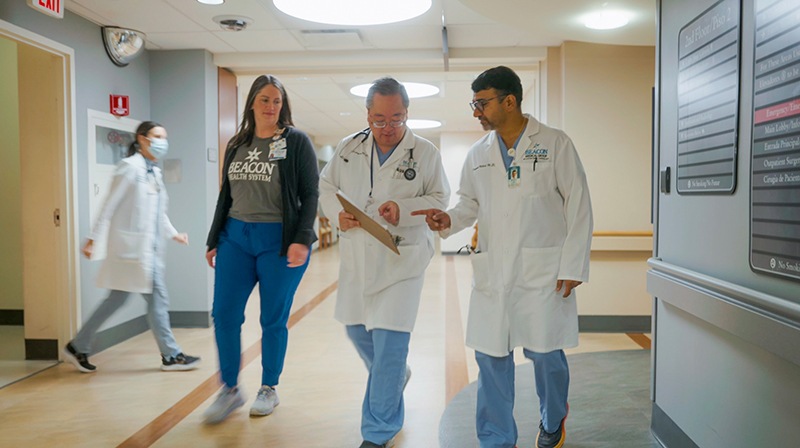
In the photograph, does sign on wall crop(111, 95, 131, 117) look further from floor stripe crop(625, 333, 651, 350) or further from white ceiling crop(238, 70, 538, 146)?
floor stripe crop(625, 333, 651, 350)

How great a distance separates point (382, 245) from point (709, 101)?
134cm

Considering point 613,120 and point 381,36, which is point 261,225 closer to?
point 381,36

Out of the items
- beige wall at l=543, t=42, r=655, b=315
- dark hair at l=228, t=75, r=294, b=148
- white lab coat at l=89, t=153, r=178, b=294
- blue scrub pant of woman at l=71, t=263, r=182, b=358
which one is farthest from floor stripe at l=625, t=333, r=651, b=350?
white lab coat at l=89, t=153, r=178, b=294

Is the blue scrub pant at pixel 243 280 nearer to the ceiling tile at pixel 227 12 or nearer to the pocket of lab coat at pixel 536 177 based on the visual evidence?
the pocket of lab coat at pixel 536 177

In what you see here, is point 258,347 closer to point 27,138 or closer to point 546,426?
point 27,138

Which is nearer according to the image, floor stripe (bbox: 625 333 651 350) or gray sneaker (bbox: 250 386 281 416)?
gray sneaker (bbox: 250 386 281 416)

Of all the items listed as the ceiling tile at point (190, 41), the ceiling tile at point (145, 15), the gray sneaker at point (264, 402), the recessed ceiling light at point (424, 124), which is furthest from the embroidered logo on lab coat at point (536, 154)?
the recessed ceiling light at point (424, 124)

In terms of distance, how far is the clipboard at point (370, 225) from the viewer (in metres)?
2.16

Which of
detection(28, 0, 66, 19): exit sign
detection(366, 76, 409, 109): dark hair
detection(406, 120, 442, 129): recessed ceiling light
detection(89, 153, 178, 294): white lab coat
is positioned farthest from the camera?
detection(406, 120, 442, 129): recessed ceiling light

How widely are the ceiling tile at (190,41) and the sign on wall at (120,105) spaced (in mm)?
563

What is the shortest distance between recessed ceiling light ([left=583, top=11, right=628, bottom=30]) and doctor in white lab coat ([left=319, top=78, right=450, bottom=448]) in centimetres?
183

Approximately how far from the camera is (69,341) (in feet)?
12.6

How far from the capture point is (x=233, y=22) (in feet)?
13.8

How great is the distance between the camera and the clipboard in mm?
2162
